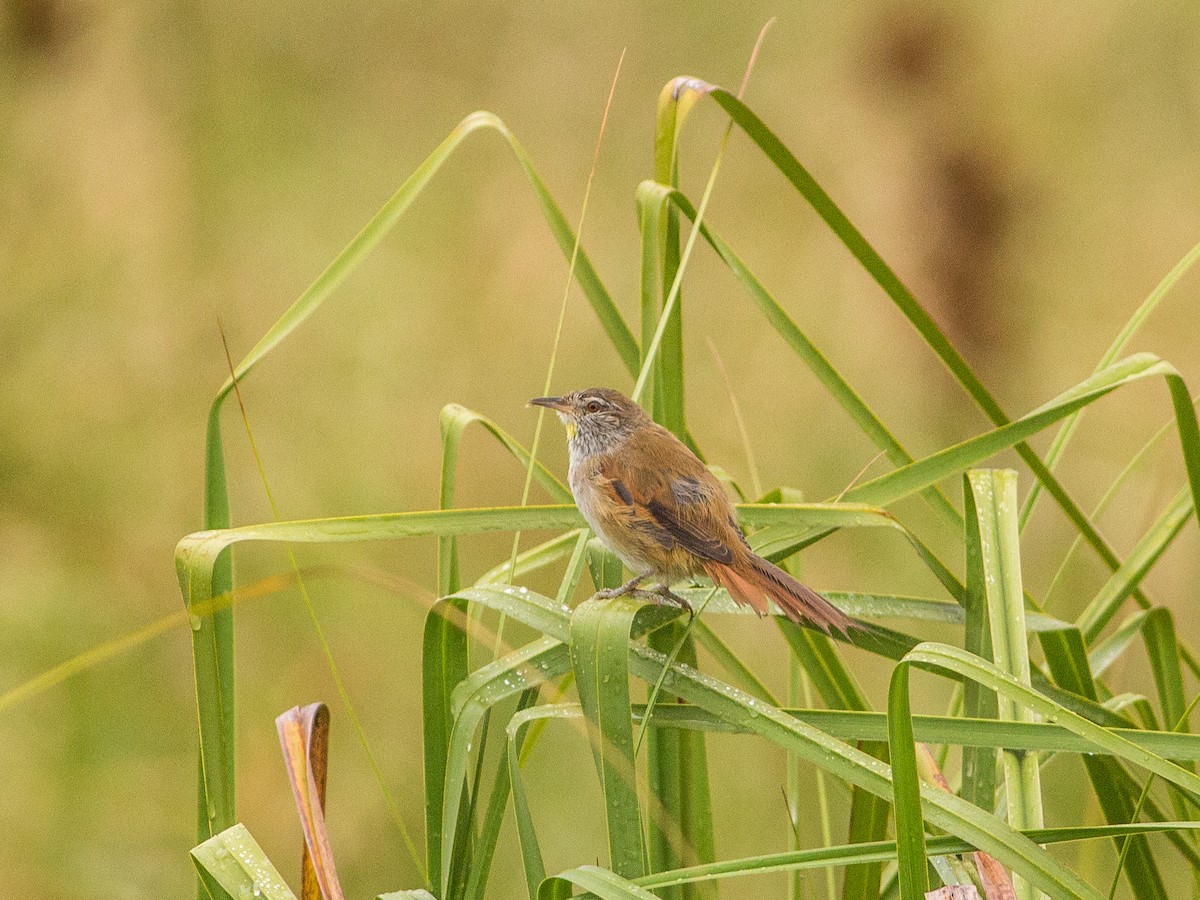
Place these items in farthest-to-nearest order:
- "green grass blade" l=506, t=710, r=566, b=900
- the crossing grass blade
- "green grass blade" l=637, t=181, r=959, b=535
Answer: "green grass blade" l=637, t=181, r=959, b=535, "green grass blade" l=506, t=710, r=566, b=900, the crossing grass blade

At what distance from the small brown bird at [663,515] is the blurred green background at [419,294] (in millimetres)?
1366

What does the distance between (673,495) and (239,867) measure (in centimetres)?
102

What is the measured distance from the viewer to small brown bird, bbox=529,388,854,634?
5.33 ft

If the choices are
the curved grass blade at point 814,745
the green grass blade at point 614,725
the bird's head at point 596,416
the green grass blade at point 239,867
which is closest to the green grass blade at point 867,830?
the curved grass blade at point 814,745

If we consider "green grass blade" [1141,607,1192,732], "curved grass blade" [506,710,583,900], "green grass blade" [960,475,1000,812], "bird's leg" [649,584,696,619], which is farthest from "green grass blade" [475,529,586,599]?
"green grass blade" [1141,607,1192,732]

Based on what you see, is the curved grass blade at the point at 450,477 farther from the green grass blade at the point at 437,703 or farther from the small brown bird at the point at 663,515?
the small brown bird at the point at 663,515

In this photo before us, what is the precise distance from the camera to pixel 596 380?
12.3 ft

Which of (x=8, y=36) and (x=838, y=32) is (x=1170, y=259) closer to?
(x=838, y=32)

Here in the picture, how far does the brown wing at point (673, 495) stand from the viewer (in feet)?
5.93

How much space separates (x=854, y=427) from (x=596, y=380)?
919 mm

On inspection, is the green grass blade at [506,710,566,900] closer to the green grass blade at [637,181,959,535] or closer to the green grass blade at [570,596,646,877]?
the green grass blade at [570,596,646,877]

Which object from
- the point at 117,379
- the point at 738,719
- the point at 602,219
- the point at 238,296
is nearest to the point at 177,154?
the point at 238,296

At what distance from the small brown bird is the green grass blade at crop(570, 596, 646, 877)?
13.6 inches

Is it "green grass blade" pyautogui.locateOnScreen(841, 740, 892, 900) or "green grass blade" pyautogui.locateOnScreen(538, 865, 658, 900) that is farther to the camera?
"green grass blade" pyautogui.locateOnScreen(841, 740, 892, 900)
